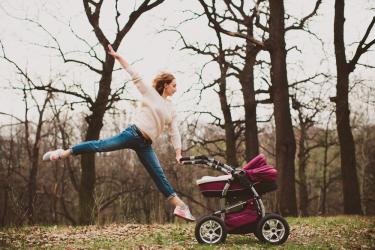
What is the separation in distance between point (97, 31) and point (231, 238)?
35.0ft

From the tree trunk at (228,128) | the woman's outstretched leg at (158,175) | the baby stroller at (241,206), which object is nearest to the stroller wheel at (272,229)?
the baby stroller at (241,206)

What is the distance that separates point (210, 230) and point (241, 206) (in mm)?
543

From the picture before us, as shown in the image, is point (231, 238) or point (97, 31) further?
point (97, 31)

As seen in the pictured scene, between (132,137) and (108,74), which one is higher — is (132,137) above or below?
below

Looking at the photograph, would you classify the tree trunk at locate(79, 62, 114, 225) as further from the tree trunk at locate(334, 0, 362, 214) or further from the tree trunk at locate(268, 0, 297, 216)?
the tree trunk at locate(334, 0, 362, 214)

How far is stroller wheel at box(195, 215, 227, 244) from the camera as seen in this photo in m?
5.97

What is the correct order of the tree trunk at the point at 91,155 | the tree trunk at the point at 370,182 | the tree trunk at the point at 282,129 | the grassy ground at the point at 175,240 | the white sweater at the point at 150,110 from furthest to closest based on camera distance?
the tree trunk at the point at 370,182 → the tree trunk at the point at 91,155 → the tree trunk at the point at 282,129 → the white sweater at the point at 150,110 → the grassy ground at the point at 175,240

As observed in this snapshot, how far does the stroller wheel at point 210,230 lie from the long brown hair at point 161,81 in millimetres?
1849

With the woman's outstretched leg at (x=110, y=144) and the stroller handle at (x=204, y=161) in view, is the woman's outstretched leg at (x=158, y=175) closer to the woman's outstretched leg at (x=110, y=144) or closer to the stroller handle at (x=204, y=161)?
the woman's outstretched leg at (x=110, y=144)

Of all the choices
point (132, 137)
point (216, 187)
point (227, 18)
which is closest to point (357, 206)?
point (227, 18)

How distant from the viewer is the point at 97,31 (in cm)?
1534

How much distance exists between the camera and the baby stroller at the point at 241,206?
5.97 m

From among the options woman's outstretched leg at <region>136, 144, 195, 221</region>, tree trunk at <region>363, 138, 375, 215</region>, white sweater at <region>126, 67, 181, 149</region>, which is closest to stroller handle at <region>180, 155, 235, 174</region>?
woman's outstretched leg at <region>136, 144, 195, 221</region>

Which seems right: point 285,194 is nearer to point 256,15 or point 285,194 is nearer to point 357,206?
point 357,206
